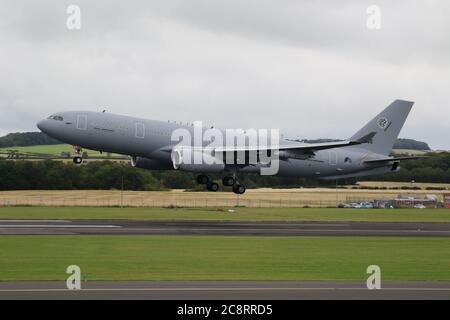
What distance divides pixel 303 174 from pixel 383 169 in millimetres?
8489

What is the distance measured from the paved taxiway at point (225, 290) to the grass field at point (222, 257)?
5.95 ft

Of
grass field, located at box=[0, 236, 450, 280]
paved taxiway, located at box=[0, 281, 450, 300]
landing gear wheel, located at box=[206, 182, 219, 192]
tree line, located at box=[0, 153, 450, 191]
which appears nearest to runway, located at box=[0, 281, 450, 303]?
paved taxiway, located at box=[0, 281, 450, 300]

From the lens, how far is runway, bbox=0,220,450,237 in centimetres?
5119

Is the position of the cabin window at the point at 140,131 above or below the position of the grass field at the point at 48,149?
below

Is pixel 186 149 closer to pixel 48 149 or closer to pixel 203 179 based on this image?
pixel 203 179

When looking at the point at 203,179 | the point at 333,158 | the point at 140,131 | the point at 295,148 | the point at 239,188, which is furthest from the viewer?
the point at 333,158

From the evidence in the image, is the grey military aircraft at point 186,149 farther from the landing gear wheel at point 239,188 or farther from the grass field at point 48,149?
the grass field at point 48,149

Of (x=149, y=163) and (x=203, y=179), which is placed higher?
(x=149, y=163)

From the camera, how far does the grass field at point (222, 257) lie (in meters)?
32.3

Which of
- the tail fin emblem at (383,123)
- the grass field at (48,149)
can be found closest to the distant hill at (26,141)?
the grass field at (48,149)

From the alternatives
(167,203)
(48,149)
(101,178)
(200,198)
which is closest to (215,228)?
(167,203)

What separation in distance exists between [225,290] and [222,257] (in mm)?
10925

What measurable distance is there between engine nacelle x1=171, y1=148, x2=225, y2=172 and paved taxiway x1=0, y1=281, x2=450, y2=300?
32988mm

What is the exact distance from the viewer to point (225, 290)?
27.4 m
